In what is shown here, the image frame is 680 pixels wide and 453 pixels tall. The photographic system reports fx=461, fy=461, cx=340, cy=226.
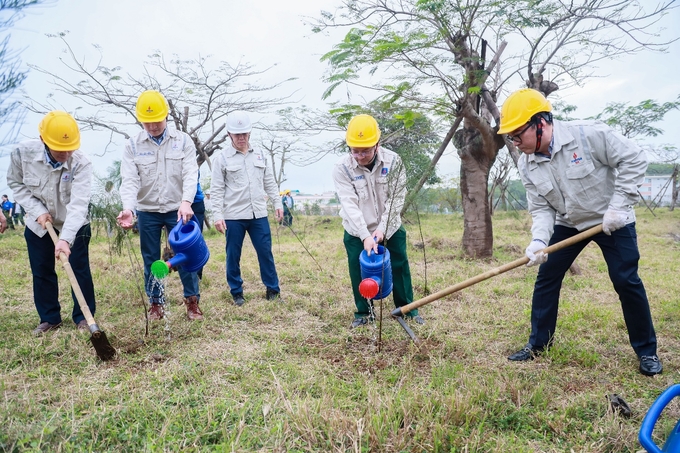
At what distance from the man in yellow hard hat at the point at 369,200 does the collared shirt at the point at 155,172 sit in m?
1.15

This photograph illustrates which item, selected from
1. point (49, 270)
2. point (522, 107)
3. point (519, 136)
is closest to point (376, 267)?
point (519, 136)

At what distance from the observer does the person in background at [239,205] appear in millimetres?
3971

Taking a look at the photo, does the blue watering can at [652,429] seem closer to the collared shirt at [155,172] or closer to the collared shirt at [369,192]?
the collared shirt at [369,192]

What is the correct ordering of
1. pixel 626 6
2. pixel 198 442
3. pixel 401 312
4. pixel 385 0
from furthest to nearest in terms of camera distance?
pixel 385 0, pixel 626 6, pixel 401 312, pixel 198 442

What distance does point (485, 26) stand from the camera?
5277mm

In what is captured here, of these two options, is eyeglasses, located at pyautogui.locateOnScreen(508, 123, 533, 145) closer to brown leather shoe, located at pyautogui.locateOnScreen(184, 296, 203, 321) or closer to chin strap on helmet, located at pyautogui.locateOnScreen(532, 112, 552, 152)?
chin strap on helmet, located at pyautogui.locateOnScreen(532, 112, 552, 152)

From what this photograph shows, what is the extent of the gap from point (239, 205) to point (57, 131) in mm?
1455

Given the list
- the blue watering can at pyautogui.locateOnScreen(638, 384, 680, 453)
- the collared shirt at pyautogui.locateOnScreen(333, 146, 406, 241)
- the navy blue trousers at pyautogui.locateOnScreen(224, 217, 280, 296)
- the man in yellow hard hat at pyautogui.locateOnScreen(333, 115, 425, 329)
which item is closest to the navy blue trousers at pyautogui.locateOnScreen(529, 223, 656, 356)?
the man in yellow hard hat at pyautogui.locateOnScreen(333, 115, 425, 329)

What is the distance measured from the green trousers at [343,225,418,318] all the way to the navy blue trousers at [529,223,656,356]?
98 cm

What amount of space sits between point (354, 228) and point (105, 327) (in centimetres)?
189

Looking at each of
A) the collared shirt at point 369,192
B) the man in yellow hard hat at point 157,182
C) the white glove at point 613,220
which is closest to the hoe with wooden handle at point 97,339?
the man in yellow hard hat at point 157,182

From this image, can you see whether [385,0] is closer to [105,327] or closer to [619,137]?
[619,137]

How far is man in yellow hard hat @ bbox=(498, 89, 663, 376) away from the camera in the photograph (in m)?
2.40

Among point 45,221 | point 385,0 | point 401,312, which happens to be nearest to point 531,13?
point 385,0
